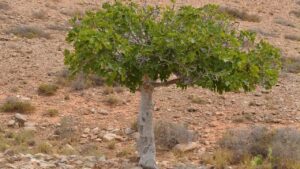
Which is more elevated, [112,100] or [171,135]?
[112,100]

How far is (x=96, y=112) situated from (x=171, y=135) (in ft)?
6.81

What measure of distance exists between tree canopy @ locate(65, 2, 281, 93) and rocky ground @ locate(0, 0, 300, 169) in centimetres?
171

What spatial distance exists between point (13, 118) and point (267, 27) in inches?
539

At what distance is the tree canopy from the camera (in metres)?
6.07

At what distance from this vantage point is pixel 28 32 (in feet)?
50.5

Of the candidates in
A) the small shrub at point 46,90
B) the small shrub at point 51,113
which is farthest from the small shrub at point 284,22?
the small shrub at point 51,113

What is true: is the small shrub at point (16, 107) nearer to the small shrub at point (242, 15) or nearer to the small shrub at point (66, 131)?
the small shrub at point (66, 131)

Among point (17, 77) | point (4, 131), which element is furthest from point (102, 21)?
point (17, 77)

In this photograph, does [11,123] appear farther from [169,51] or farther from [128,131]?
[169,51]


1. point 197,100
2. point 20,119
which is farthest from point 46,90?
point 197,100

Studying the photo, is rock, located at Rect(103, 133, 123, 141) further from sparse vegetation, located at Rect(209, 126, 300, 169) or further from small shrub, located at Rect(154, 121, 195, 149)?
sparse vegetation, located at Rect(209, 126, 300, 169)

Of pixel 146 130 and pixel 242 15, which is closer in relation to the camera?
pixel 146 130

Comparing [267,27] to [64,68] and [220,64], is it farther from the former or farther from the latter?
[220,64]

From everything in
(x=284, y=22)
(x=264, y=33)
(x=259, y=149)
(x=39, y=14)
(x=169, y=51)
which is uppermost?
(x=169, y=51)
